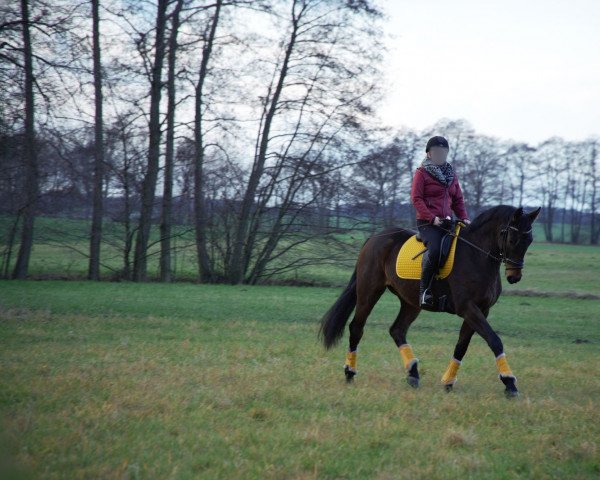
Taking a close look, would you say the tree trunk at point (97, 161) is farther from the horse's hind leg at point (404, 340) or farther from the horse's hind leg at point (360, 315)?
the horse's hind leg at point (404, 340)

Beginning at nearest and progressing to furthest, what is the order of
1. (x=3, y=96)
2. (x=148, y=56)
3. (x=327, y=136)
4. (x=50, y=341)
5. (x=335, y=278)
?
(x=50, y=341) < (x=3, y=96) < (x=148, y=56) < (x=327, y=136) < (x=335, y=278)

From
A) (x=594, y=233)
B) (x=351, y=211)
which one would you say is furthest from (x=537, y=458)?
(x=594, y=233)

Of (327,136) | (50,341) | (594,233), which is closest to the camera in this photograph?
(50,341)

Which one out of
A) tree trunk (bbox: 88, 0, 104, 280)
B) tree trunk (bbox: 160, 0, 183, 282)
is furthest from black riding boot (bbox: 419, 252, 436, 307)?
tree trunk (bbox: 160, 0, 183, 282)

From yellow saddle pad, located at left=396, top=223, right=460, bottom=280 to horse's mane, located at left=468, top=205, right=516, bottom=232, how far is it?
23 cm

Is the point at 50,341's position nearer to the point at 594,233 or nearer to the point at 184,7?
the point at 184,7

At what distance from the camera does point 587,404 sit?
7258 mm

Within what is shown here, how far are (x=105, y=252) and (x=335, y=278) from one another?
10.6 metres

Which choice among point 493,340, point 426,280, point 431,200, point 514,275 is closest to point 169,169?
point 431,200

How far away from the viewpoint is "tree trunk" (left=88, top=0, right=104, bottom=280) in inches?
963

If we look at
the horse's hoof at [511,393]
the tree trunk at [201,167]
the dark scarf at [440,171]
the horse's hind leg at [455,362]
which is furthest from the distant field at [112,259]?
the horse's hoof at [511,393]

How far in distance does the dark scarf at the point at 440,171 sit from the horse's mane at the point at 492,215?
607 millimetres

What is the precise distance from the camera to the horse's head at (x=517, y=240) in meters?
7.77

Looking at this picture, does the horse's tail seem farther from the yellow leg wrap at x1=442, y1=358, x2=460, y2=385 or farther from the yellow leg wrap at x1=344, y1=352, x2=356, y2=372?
the yellow leg wrap at x1=442, y1=358, x2=460, y2=385
